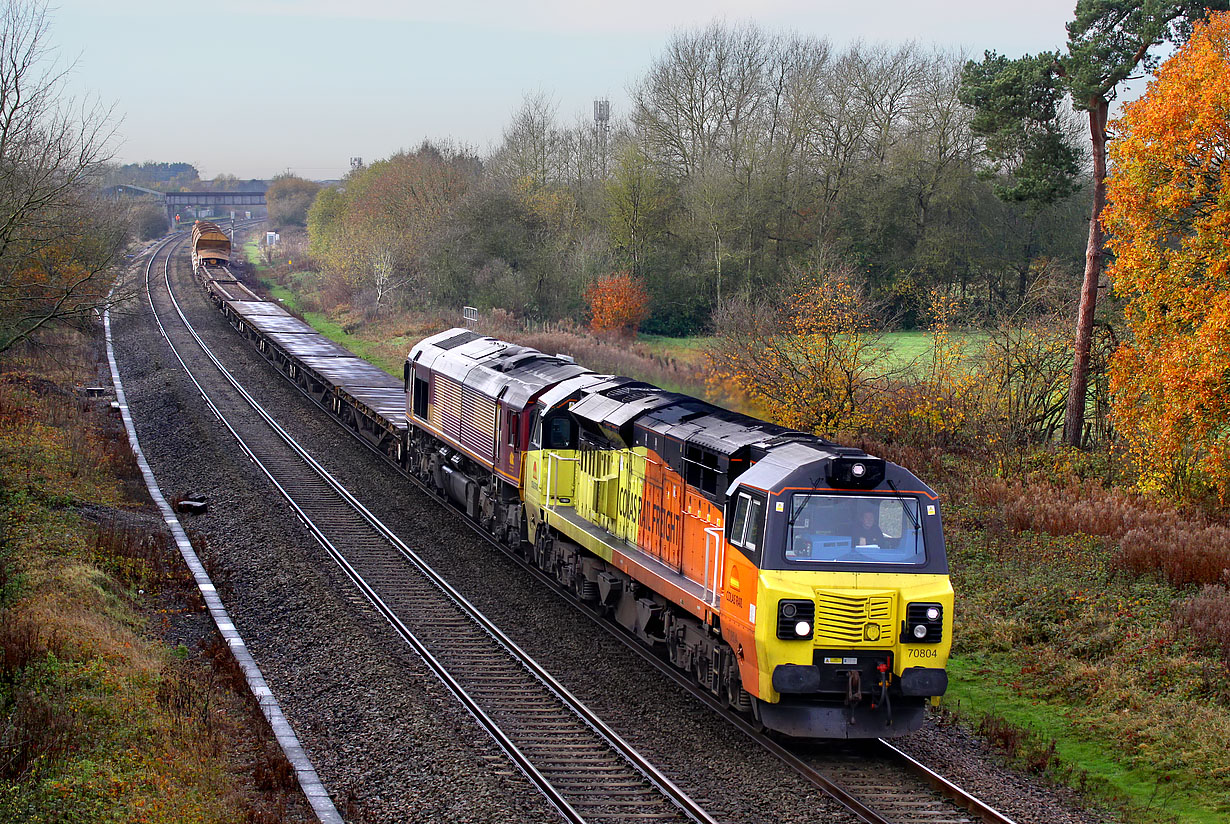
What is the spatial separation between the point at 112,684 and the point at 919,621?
8494 mm

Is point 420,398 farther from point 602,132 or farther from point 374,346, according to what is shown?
point 602,132

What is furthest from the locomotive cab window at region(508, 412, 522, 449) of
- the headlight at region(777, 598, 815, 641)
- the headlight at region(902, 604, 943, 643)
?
the headlight at region(902, 604, 943, 643)

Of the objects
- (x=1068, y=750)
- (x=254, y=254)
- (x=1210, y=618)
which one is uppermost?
(x=254, y=254)

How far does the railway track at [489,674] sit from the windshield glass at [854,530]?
2.70 meters

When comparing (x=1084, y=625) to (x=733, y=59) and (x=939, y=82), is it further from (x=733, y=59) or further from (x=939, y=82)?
(x=733, y=59)

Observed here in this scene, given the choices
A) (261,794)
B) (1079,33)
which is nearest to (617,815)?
(261,794)

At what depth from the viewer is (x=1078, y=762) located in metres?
10.2

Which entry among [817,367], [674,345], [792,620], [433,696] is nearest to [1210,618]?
[792,620]

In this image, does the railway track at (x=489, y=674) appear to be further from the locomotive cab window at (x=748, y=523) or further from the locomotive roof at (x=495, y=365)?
A: the locomotive roof at (x=495, y=365)

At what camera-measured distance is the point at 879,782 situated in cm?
955

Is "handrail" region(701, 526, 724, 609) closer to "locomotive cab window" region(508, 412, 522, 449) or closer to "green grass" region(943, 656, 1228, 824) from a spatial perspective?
"green grass" region(943, 656, 1228, 824)

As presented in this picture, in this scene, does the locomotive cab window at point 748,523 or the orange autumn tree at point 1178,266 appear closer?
the locomotive cab window at point 748,523

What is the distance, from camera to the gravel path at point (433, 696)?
30.2ft

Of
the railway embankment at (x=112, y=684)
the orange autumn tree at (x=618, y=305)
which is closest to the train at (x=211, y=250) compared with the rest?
the orange autumn tree at (x=618, y=305)
